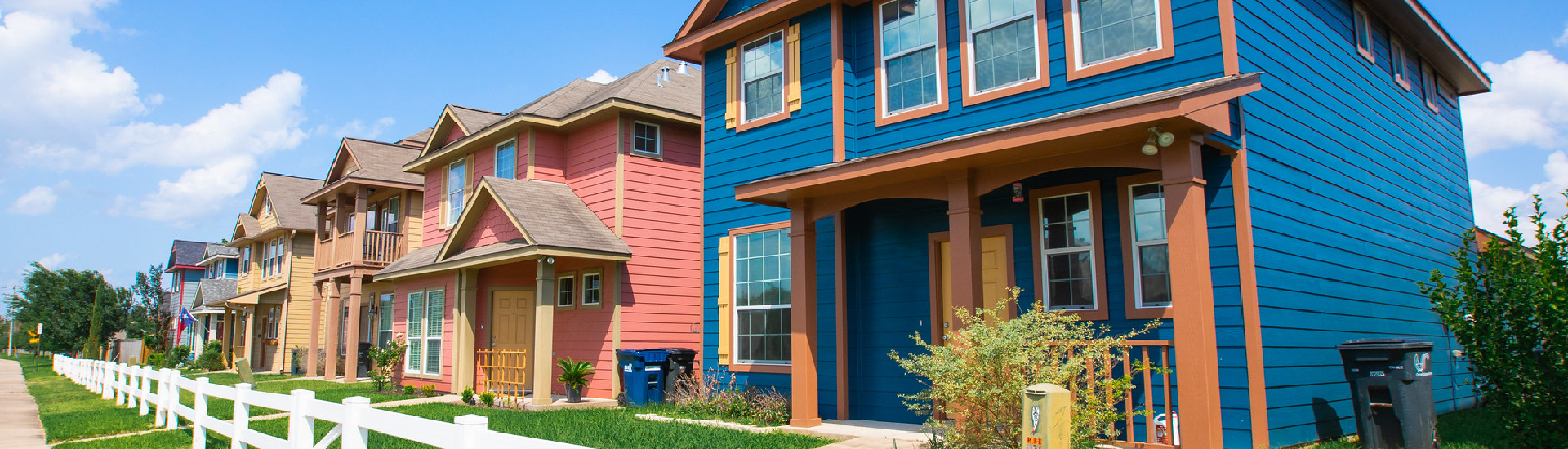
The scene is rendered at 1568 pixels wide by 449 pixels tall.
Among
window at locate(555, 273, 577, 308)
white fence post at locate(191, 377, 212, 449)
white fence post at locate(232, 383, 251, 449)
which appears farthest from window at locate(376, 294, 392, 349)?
white fence post at locate(232, 383, 251, 449)

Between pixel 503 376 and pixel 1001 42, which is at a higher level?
pixel 1001 42

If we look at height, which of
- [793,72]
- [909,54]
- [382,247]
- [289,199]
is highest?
[289,199]

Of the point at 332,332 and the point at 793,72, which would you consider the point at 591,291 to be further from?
the point at 332,332

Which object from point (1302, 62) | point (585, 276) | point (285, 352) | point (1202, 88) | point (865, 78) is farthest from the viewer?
point (285, 352)

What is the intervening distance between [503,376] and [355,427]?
33.5 feet

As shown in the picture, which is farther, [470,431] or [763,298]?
[763,298]

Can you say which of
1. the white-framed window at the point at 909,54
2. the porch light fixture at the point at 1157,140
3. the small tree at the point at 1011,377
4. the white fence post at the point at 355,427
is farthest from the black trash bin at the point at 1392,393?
the white fence post at the point at 355,427

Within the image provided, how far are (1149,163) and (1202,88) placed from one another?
81 centimetres

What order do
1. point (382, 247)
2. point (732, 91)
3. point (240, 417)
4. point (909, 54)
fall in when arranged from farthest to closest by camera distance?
point (382, 247), point (732, 91), point (909, 54), point (240, 417)

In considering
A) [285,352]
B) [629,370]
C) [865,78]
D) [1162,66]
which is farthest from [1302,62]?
[285,352]

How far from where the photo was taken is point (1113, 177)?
8.48 meters

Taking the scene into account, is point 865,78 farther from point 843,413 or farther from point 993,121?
point 843,413

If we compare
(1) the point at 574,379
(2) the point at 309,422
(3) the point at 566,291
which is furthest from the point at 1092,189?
(3) the point at 566,291

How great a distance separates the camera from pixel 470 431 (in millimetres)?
4086
